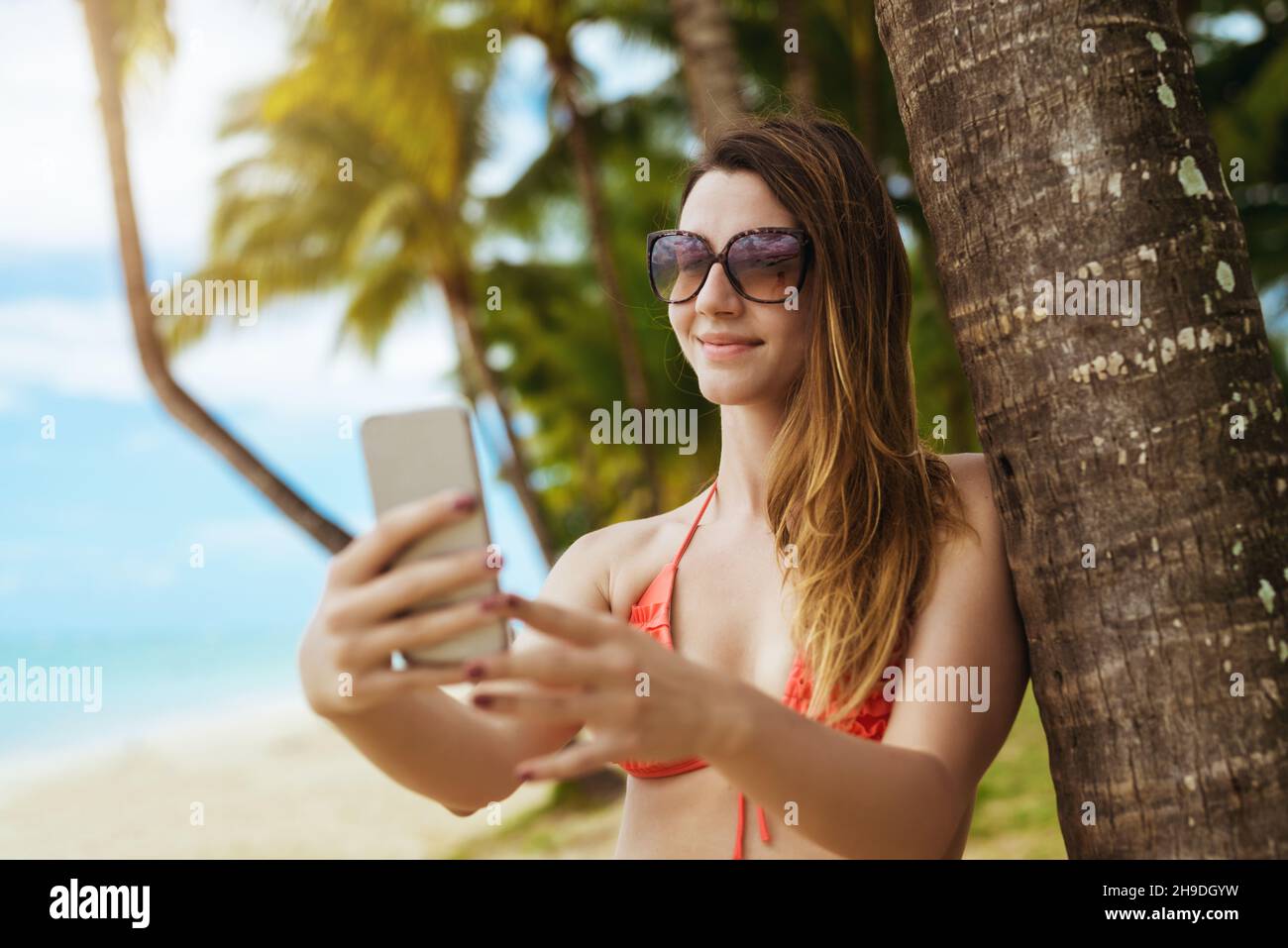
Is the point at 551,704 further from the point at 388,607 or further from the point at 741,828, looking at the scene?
the point at 741,828

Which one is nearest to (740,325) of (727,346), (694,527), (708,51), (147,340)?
(727,346)

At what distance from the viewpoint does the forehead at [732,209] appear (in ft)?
7.44

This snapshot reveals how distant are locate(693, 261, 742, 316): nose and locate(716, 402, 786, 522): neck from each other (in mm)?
230

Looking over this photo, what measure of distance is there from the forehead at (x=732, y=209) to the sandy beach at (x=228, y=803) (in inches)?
648

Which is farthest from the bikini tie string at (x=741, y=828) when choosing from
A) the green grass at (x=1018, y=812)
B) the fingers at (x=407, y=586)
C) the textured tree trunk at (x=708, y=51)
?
the green grass at (x=1018, y=812)

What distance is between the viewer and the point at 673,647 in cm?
235

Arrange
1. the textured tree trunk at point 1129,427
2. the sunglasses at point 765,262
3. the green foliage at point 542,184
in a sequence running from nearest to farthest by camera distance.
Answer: the textured tree trunk at point 1129,427, the sunglasses at point 765,262, the green foliage at point 542,184

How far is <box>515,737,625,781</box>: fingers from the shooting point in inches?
51.4

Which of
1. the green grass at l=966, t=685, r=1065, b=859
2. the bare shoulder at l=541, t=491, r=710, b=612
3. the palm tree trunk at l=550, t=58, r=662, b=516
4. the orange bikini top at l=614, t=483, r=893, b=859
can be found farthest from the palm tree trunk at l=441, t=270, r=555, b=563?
the orange bikini top at l=614, t=483, r=893, b=859

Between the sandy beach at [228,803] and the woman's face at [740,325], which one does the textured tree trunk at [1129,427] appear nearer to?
the woman's face at [740,325]

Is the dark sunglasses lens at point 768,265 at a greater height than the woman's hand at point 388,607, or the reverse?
the dark sunglasses lens at point 768,265
